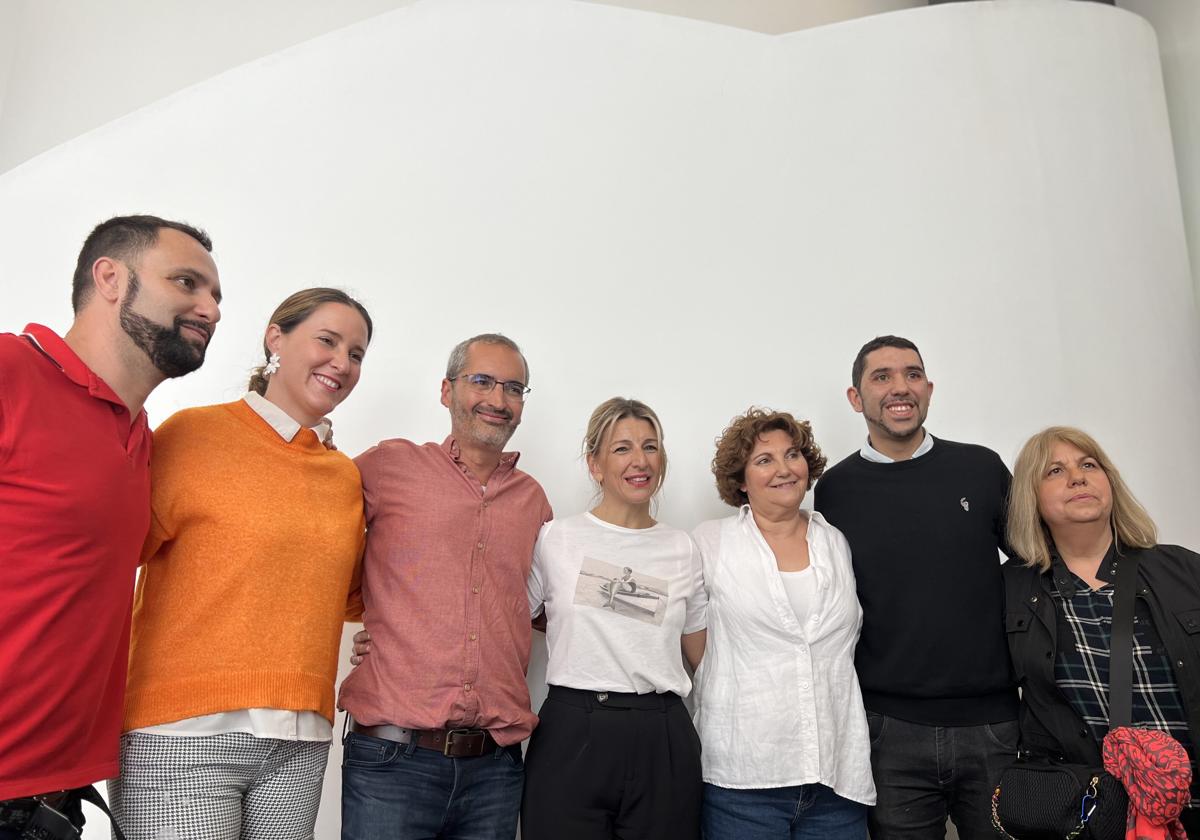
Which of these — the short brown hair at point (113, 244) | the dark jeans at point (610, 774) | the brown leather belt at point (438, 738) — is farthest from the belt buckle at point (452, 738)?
the short brown hair at point (113, 244)

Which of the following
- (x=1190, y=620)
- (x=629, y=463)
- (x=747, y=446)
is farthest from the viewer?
(x=747, y=446)

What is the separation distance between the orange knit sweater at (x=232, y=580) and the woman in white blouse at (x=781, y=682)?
3.57 feet

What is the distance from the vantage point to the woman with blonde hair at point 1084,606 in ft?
6.86

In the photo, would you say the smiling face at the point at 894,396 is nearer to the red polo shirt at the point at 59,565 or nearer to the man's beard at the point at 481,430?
the man's beard at the point at 481,430

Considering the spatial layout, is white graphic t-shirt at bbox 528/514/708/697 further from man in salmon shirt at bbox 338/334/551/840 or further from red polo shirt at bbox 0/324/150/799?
red polo shirt at bbox 0/324/150/799

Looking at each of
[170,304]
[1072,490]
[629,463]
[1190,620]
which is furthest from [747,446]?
[170,304]

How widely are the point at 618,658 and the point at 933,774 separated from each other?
38.1 inches

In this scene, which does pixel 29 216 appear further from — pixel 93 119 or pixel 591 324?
pixel 591 324

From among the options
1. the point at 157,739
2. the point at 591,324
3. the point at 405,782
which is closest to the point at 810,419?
the point at 591,324

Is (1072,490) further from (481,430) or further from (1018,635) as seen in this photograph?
(481,430)

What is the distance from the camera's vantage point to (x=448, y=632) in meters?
2.12

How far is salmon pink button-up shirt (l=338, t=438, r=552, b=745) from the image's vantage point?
2.08 meters

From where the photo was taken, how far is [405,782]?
2020 mm

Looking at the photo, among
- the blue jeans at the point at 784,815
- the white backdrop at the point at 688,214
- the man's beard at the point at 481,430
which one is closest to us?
the blue jeans at the point at 784,815
